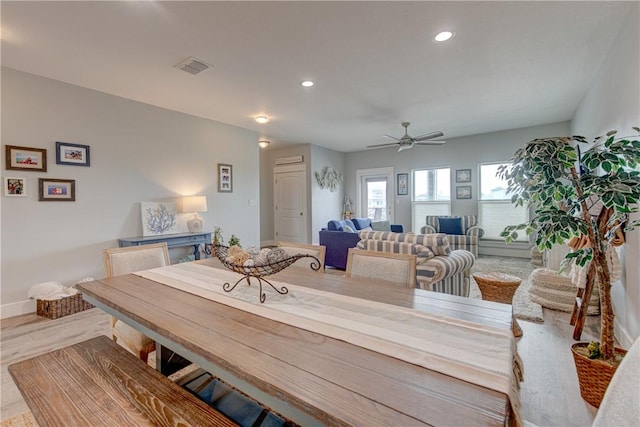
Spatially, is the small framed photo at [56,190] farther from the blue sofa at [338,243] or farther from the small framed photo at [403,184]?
the small framed photo at [403,184]

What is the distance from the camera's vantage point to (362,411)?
622 millimetres

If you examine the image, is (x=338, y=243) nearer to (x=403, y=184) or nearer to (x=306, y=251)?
(x=306, y=251)

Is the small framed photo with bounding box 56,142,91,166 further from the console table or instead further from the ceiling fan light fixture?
the ceiling fan light fixture

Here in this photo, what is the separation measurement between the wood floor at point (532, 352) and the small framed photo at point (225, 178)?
2.55 meters

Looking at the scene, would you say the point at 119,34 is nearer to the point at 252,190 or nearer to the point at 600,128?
the point at 252,190

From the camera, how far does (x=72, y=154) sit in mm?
3422

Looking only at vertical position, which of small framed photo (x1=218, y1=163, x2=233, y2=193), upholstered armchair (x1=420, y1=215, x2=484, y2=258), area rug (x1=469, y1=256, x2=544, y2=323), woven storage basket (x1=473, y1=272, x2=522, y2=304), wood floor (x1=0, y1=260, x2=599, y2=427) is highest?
small framed photo (x1=218, y1=163, x2=233, y2=193)

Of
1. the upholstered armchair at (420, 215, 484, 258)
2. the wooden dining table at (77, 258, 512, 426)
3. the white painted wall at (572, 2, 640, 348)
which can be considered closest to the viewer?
the wooden dining table at (77, 258, 512, 426)

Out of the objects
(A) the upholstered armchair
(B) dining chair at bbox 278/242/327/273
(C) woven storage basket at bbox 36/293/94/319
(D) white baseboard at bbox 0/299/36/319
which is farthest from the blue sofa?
(D) white baseboard at bbox 0/299/36/319

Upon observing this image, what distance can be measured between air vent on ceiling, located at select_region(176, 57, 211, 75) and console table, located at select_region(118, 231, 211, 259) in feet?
6.98

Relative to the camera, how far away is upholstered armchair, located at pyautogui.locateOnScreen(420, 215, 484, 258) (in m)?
5.71

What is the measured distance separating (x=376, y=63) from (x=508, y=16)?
3.77 ft

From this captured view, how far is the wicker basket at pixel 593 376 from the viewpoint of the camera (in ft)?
5.20

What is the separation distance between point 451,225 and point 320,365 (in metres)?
6.00
